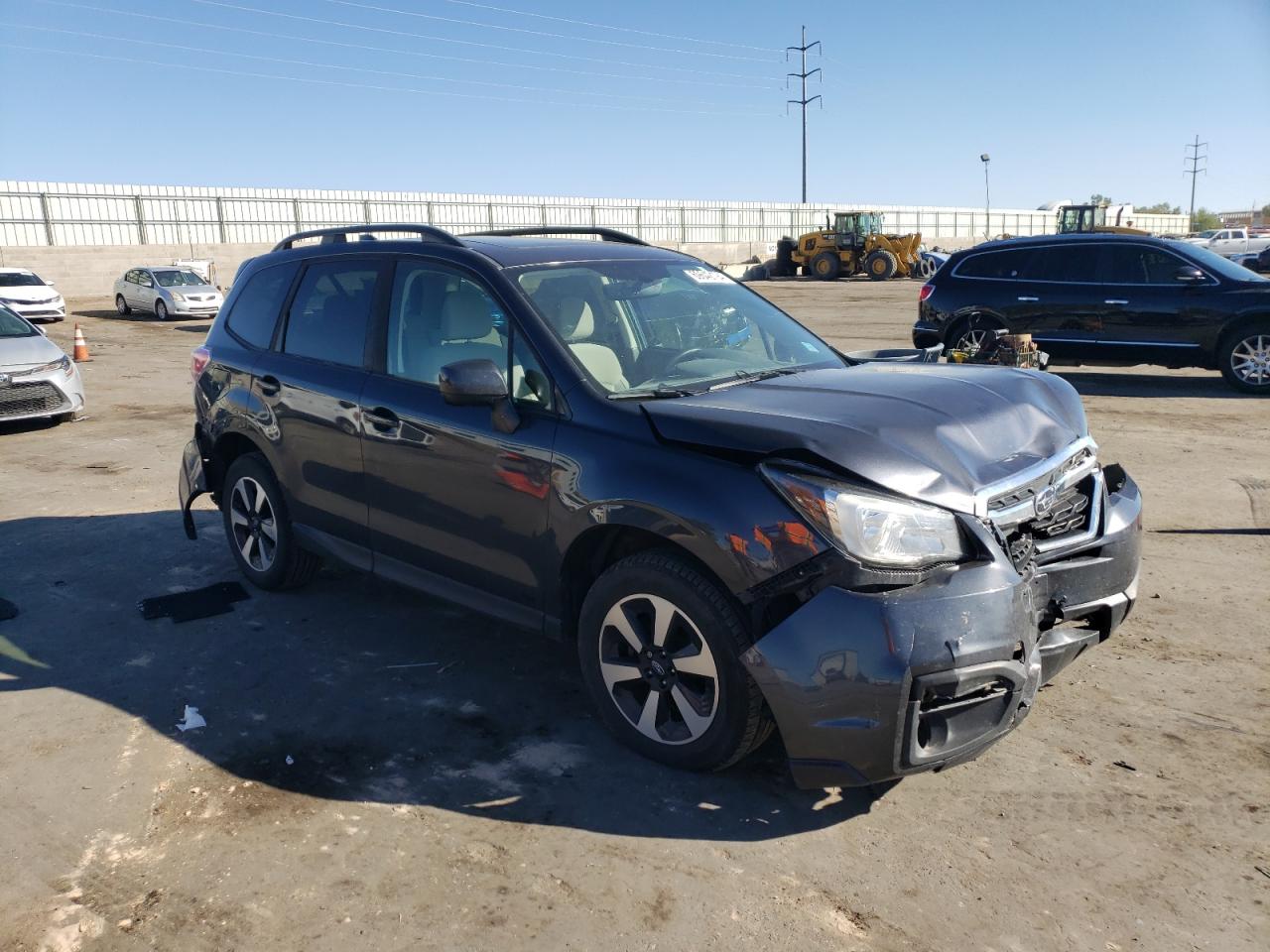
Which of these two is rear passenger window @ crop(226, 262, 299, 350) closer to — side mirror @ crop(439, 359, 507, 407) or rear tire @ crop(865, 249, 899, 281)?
side mirror @ crop(439, 359, 507, 407)

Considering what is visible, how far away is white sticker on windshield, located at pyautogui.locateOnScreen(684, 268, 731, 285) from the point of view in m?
4.82

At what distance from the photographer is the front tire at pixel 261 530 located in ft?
17.5

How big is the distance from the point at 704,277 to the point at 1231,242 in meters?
48.3

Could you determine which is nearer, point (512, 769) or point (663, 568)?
point (663, 568)

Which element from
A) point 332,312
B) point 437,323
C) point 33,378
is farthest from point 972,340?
point 33,378

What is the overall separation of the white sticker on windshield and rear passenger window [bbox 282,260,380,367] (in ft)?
4.76

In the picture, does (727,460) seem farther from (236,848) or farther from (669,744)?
(236,848)

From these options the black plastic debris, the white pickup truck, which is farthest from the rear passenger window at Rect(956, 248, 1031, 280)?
the white pickup truck

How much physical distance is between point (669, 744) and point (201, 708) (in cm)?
201

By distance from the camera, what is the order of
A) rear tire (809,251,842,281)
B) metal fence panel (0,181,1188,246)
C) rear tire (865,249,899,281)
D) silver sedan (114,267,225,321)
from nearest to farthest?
silver sedan (114,267,225,321) → metal fence panel (0,181,1188,246) → rear tire (865,249,899,281) → rear tire (809,251,842,281)

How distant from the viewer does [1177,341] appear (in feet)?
38.4

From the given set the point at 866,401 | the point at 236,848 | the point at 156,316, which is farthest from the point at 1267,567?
the point at 156,316

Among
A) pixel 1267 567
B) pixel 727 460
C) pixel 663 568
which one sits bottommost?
pixel 1267 567

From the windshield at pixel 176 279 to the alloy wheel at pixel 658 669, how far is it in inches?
1094
